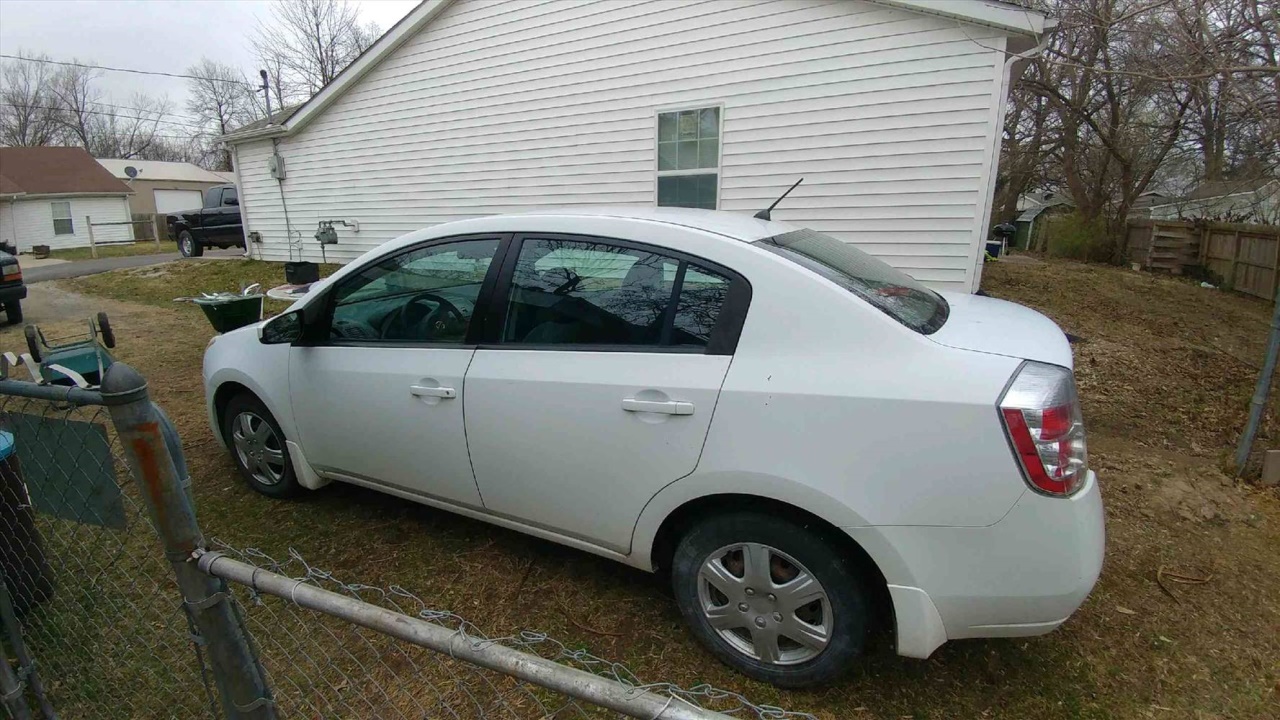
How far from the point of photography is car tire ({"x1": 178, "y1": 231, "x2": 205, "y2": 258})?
54.5 feet

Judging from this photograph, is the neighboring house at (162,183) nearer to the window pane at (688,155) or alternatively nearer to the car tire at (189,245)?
the car tire at (189,245)

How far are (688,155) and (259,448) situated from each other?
6.29 m

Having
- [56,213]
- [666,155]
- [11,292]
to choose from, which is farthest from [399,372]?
[56,213]

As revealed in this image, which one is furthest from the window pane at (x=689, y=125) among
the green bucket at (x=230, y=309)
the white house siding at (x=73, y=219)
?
the white house siding at (x=73, y=219)

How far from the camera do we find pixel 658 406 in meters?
2.12

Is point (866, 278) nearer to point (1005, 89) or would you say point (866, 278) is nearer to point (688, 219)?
point (688, 219)

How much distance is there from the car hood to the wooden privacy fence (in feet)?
37.8

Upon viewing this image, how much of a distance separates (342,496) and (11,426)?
68.7 inches

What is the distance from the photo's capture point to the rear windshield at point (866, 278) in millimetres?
2104

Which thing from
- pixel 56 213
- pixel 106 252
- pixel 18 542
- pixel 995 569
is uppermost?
pixel 56 213

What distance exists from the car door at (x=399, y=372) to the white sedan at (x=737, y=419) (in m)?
0.01

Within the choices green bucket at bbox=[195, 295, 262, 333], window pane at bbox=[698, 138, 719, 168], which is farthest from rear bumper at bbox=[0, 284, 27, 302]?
window pane at bbox=[698, 138, 719, 168]

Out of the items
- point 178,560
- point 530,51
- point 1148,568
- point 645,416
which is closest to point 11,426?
point 178,560

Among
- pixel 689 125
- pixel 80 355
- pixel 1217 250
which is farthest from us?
pixel 1217 250
